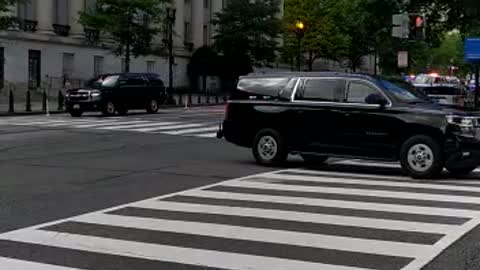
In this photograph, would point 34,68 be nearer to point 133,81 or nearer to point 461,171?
point 133,81

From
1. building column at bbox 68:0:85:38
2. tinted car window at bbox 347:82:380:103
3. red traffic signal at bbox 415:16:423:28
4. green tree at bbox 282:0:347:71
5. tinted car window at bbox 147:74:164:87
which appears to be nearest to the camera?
tinted car window at bbox 347:82:380:103

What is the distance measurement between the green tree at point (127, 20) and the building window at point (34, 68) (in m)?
4.21

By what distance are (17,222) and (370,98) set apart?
6.94 metres

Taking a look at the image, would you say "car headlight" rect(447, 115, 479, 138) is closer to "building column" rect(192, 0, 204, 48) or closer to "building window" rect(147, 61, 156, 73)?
"building window" rect(147, 61, 156, 73)

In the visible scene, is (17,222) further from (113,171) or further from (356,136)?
(356,136)

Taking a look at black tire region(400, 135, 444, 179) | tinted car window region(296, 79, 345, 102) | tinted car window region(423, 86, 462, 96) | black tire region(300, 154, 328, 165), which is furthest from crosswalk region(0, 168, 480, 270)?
tinted car window region(423, 86, 462, 96)

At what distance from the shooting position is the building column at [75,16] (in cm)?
5212

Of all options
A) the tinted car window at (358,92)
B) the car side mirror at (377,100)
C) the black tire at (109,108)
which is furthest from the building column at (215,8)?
the car side mirror at (377,100)

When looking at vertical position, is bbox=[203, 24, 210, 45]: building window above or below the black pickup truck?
above

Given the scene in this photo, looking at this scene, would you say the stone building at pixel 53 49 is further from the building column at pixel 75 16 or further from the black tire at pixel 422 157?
the black tire at pixel 422 157

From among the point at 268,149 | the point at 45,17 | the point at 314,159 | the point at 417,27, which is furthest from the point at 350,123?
the point at 45,17

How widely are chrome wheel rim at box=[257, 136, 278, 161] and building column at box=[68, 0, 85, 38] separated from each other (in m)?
39.0

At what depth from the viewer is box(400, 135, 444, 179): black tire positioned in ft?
43.2

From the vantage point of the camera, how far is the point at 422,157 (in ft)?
43.5
